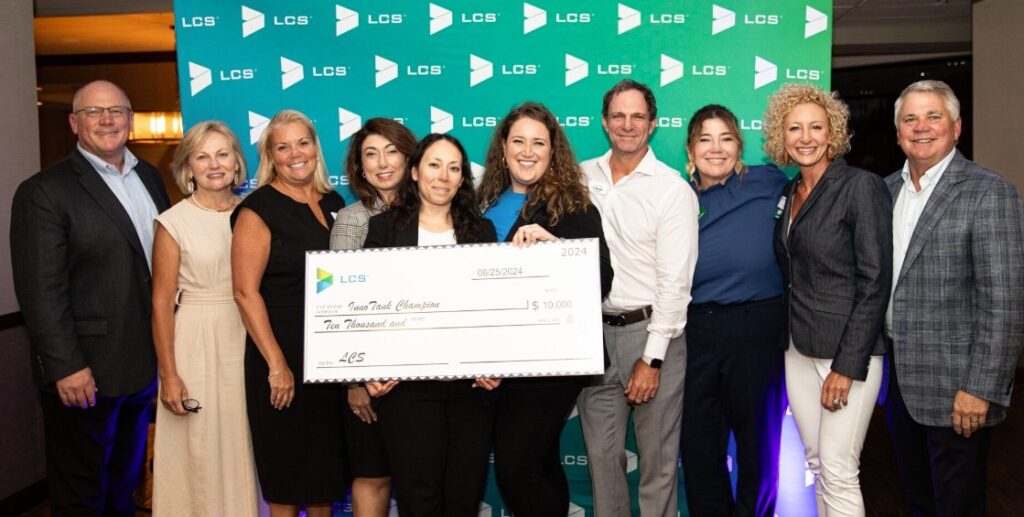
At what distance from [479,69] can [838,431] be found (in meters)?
2.03

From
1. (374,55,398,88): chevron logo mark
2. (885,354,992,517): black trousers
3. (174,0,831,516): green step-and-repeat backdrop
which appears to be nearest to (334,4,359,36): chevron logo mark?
(174,0,831,516): green step-and-repeat backdrop

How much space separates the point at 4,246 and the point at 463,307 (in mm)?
2679

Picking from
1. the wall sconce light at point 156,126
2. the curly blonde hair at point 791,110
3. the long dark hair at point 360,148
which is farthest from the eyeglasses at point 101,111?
the wall sconce light at point 156,126

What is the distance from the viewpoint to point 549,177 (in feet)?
8.26

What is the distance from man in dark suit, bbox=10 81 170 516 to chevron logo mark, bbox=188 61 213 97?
633 mm

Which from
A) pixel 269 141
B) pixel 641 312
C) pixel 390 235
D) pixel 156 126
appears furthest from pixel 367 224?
pixel 156 126

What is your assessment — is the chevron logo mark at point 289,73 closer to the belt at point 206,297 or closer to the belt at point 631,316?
the belt at point 206,297

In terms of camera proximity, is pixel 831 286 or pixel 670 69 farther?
pixel 670 69

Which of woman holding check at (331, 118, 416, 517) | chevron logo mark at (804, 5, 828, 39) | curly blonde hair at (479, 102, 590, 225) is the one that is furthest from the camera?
chevron logo mark at (804, 5, 828, 39)

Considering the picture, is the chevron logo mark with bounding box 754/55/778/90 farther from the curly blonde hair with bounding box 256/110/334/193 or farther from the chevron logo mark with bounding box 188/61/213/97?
the chevron logo mark with bounding box 188/61/213/97

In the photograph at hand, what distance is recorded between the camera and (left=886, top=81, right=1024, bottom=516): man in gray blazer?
2236 mm

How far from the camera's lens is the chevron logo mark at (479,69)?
3365 mm

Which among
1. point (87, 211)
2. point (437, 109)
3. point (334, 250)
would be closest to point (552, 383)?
point (334, 250)

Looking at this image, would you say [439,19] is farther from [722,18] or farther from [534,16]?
[722,18]
